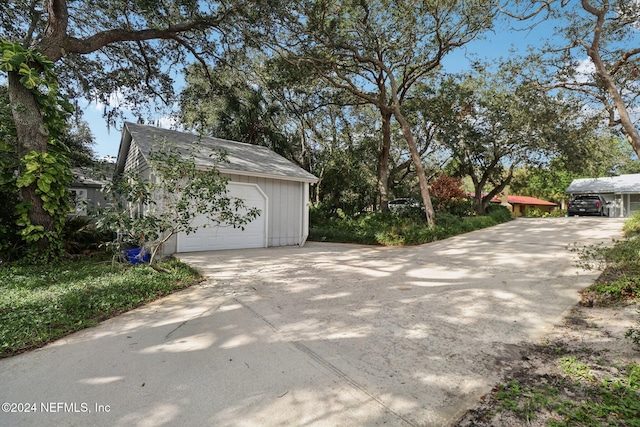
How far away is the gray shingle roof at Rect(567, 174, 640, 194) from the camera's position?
1977cm

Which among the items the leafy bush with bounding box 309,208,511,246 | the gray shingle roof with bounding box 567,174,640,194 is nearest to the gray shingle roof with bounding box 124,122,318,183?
the leafy bush with bounding box 309,208,511,246

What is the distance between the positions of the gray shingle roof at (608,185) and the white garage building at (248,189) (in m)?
23.1

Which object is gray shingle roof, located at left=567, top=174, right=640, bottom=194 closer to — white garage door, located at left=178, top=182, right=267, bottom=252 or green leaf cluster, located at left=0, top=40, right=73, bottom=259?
white garage door, located at left=178, top=182, right=267, bottom=252

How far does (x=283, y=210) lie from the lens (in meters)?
9.48

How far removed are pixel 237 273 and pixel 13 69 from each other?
5.64 m

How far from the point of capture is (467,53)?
10.6 metres

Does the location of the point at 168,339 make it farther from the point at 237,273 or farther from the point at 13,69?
the point at 13,69

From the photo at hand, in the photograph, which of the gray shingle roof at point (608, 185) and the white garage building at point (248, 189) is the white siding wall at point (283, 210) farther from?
the gray shingle roof at point (608, 185)

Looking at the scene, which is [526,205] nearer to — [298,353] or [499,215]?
[499,215]

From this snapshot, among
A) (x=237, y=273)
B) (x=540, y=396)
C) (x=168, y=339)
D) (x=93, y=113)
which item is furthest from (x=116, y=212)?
(x=93, y=113)

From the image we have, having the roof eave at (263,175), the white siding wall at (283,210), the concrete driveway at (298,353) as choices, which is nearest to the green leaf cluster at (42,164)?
the roof eave at (263,175)

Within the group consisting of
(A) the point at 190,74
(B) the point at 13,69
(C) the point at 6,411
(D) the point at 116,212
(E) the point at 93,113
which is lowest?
(C) the point at 6,411

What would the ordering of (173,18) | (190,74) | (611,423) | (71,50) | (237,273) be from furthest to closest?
(190,74) → (173,18) → (71,50) → (237,273) → (611,423)

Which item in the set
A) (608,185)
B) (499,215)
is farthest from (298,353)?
(608,185)
